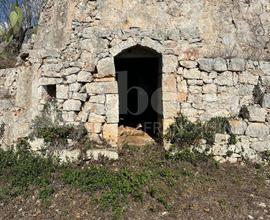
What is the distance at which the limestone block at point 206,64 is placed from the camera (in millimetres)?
7891

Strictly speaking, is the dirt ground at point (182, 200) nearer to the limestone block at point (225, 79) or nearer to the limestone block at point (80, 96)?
the limestone block at point (80, 96)

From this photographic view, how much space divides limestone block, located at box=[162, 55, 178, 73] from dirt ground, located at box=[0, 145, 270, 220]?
6.30 ft

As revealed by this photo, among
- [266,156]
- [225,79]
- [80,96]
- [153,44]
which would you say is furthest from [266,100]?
[80,96]

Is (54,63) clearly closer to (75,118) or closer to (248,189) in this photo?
(75,118)

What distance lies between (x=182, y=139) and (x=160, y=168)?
3.02 ft

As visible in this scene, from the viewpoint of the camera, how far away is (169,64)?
25.7 ft

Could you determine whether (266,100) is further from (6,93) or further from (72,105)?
(6,93)

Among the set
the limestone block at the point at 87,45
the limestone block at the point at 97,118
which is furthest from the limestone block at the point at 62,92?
the limestone block at the point at 87,45

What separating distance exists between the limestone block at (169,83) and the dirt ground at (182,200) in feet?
5.08

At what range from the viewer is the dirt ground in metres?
5.91

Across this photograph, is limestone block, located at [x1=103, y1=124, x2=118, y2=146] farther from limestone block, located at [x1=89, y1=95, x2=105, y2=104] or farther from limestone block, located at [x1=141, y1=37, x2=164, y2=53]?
limestone block, located at [x1=141, y1=37, x2=164, y2=53]

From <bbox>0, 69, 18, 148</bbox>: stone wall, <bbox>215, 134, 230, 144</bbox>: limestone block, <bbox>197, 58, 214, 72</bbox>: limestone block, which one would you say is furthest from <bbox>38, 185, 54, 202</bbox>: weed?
<bbox>197, 58, 214, 72</bbox>: limestone block

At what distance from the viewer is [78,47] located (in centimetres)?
789

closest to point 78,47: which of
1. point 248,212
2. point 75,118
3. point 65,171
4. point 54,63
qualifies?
point 54,63
